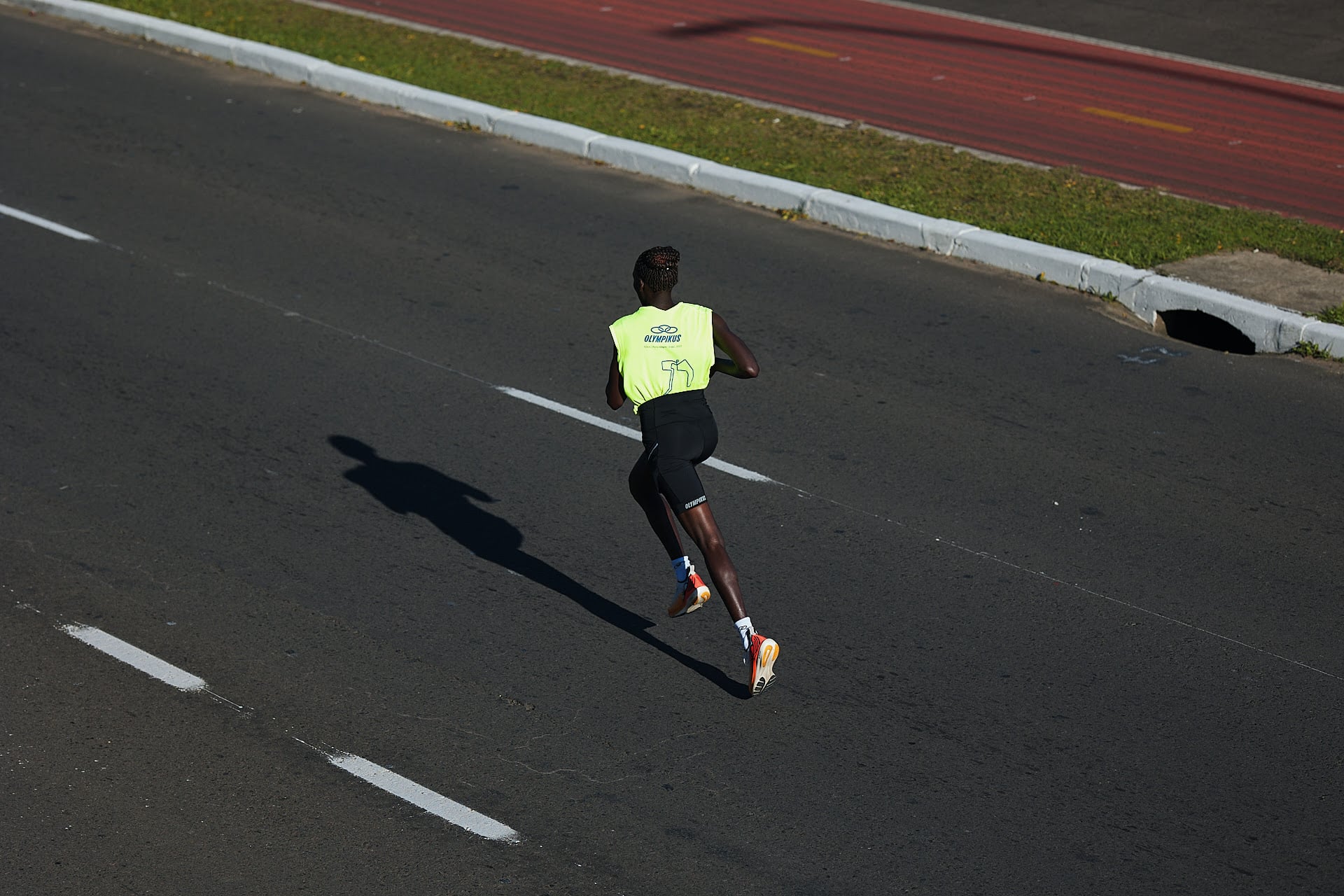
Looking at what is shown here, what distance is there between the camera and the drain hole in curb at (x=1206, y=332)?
1027 centimetres

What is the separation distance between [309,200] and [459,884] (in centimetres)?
827

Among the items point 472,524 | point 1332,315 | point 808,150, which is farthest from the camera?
point 808,150

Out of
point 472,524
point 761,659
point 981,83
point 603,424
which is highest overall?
point 981,83

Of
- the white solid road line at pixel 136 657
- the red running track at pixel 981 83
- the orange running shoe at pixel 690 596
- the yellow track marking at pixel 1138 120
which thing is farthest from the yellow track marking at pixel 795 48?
the white solid road line at pixel 136 657

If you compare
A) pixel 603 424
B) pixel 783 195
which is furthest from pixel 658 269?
pixel 783 195

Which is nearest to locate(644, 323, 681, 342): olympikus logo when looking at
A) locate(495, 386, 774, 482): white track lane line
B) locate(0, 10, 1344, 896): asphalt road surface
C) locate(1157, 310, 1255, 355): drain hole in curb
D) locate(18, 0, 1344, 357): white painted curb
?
locate(0, 10, 1344, 896): asphalt road surface

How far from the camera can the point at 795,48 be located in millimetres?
17141

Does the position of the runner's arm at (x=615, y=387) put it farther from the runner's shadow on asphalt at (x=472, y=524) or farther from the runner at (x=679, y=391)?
the runner's shadow on asphalt at (x=472, y=524)

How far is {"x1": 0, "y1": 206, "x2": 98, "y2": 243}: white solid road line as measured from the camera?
445 inches

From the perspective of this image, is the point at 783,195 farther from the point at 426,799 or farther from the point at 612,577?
the point at 426,799

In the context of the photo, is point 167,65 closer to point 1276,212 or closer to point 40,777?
point 1276,212

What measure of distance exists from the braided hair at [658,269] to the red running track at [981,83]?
808 centimetres

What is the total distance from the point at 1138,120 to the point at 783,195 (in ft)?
14.8

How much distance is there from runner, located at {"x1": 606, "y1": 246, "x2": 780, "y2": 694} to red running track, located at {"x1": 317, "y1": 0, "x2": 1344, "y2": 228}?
7.98 m
